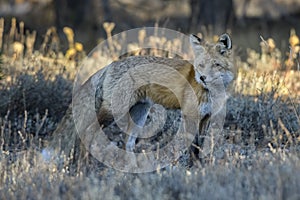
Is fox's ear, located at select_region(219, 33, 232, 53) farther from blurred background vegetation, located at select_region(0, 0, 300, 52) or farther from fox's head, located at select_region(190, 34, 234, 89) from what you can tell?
blurred background vegetation, located at select_region(0, 0, 300, 52)

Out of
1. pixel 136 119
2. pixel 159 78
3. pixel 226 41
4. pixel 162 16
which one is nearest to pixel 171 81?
pixel 159 78

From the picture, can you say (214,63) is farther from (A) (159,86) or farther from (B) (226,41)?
(A) (159,86)

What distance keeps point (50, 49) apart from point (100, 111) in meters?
3.63

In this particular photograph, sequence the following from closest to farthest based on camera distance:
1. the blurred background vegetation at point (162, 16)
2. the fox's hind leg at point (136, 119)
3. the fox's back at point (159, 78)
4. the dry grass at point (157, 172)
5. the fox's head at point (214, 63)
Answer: the dry grass at point (157, 172) → the fox's head at point (214, 63) → the fox's back at point (159, 78) → the fox's hind leg at point (136, 119) → the blurred background vegetation at point (162, 16)

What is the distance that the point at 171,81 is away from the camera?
A: 7.23 metres

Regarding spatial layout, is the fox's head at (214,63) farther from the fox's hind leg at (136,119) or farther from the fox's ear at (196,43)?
the fox's hind leg at (136,119)

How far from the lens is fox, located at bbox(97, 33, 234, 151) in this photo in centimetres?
688

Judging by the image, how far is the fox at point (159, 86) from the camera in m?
6.89

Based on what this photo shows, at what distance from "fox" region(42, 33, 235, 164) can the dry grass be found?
0.42 metres

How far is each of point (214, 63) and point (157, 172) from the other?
179cm

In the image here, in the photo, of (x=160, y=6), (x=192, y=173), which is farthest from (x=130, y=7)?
(x=192, y=173)

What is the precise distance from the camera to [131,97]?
23.3 feet

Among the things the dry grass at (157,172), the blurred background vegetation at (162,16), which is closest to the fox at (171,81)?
the dry grass at (157,172)

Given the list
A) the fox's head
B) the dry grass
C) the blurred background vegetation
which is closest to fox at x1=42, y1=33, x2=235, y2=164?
the fox's head
